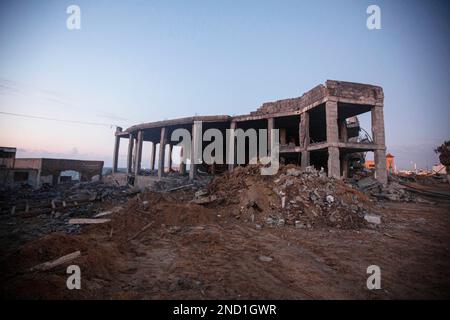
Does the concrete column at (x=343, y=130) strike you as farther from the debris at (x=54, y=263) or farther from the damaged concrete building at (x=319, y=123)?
the debris at (x=54, y=263)

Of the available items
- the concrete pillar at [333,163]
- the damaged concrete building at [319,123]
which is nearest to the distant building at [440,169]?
the damaged concrete building at [319,123]

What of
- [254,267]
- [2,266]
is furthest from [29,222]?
[254,267]

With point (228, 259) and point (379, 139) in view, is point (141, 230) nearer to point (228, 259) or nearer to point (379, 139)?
point (228, 259)

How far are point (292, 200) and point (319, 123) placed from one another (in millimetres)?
10902

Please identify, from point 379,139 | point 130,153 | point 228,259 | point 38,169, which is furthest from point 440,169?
point 38,169

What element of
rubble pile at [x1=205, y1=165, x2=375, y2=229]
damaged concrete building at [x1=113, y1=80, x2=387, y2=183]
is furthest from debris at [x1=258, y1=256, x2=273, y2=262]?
damaged concrete building at [x1=113, y1=80, x2=387, y2=183]

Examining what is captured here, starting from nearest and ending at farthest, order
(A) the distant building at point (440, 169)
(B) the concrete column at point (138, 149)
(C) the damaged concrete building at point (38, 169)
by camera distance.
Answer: (B) the concrete column at point (138, 149), (C) the damaged concrete building at point (38, 169), (A) the distant building at point (440, 169)

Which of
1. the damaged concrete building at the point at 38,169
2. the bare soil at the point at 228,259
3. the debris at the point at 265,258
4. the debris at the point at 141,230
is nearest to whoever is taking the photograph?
the bare soil at the point at 228,259

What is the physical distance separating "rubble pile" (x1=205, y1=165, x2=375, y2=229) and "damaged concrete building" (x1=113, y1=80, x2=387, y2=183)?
11.3 ft

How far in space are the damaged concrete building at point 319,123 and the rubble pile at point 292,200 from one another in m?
3.45

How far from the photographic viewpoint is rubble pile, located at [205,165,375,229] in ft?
23.3

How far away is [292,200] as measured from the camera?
790 centimetres

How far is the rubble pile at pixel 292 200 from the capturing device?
7105mm
